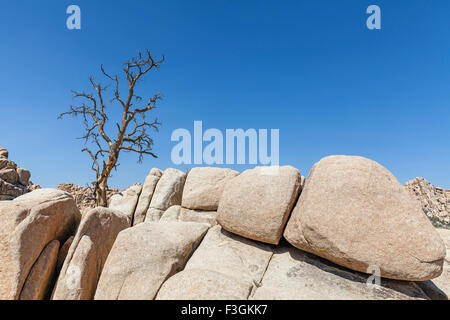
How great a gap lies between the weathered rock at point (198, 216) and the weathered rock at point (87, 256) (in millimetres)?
2513

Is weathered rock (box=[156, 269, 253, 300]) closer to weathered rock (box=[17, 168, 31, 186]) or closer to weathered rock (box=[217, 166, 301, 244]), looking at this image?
weathered rock (box=[217, 166, 301, 244])

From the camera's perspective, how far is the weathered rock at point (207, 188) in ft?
26.9

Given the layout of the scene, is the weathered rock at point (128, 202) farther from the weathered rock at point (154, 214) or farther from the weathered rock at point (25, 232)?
the weathered rock at point (25, 232)

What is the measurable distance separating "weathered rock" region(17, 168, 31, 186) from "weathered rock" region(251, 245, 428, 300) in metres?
34.3

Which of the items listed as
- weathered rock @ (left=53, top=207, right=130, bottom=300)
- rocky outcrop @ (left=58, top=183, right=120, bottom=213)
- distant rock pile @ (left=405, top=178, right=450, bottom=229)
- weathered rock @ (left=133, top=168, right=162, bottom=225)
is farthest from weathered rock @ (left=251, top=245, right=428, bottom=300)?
distant rock pile @ (left=405, top=178, right=450, bottom=229)

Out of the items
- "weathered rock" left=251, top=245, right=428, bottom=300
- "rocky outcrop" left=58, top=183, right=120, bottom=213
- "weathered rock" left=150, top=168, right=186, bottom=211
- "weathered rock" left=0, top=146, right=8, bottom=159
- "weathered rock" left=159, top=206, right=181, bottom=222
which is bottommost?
"rocky outcrop" left=58, top=183, right=120, bottom=213

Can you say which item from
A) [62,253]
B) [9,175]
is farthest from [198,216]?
[9,175]

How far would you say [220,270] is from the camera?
5.31 metres

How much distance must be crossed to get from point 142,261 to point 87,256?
4.08 feet

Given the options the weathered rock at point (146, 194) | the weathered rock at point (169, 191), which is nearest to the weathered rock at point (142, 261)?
the weathered rock at point (169, 191)

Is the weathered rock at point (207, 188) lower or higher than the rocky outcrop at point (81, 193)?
higher

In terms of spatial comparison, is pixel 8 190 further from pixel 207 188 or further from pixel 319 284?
pixel 319 284

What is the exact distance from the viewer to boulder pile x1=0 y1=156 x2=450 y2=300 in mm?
4918

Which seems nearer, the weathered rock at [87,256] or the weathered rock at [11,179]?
the weathered rock at [87,256]
